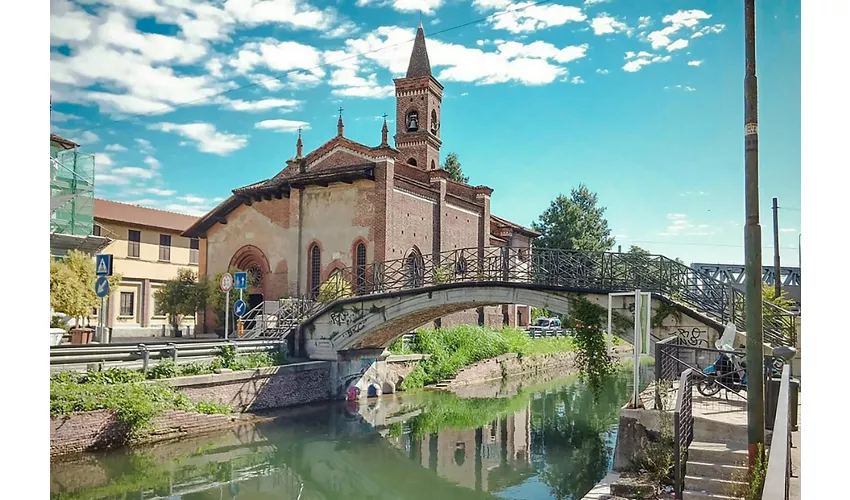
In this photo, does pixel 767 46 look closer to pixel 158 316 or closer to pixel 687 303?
pixel 687 303

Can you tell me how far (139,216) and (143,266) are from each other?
257 centimetres

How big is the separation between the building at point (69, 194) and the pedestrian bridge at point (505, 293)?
4.61 meters

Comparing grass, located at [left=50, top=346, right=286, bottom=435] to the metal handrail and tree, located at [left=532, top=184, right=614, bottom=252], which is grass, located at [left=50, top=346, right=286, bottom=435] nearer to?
the metal handrail

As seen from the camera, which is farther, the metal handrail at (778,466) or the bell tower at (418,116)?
the bell tower at (418,116)

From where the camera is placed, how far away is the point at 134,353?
7891 mm

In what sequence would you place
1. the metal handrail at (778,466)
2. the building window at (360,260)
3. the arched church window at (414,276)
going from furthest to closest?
the building window at (360,260) → the arched church window at (414,276) → the metal handrail at (778,466)

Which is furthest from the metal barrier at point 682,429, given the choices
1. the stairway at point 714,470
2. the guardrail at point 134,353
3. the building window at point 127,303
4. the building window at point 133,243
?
the building window at point 127,303

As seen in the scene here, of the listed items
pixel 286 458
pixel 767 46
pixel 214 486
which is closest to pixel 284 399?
pixel 286 458

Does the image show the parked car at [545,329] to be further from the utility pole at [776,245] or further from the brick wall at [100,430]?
the utility pole at [776,245]

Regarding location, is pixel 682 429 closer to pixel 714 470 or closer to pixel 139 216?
pixel 714 470

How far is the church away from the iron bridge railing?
1452 millimetres

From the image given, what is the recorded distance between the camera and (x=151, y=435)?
716 cm

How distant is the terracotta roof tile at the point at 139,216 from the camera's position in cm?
839

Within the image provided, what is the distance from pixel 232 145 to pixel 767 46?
546 cm
